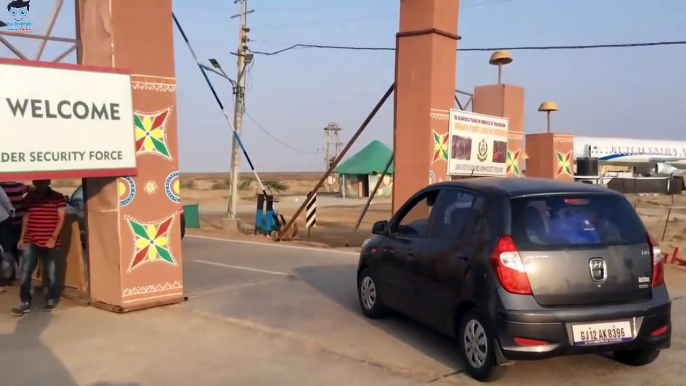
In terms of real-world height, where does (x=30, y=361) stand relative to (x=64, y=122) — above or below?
below

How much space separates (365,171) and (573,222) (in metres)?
44.1

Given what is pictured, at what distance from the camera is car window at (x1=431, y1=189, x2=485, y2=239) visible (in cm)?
592

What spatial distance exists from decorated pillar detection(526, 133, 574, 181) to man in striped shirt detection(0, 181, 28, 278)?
1442 cm

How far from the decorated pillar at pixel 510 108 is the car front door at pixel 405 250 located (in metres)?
11.0

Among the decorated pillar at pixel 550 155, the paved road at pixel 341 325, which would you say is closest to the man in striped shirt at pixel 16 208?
the paved road at pixel 341 325

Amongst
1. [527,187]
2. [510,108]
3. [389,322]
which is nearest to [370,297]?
[389,322]

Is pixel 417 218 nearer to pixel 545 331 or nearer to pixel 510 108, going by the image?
pixel 545 331

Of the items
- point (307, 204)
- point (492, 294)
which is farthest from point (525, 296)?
point (307, 204)

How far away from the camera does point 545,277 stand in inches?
208

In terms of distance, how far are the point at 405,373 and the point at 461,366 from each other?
53 cm

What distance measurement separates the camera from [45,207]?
27.5 ft

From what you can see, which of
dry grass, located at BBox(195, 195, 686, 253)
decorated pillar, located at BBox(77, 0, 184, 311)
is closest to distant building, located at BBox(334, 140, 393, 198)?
dry grass, located at BBox(195, 195, 686, 253)

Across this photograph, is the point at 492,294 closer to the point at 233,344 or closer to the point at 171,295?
the point at 233,344

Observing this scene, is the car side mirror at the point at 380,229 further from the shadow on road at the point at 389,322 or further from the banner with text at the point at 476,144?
the banner with text at the point at 476,144
